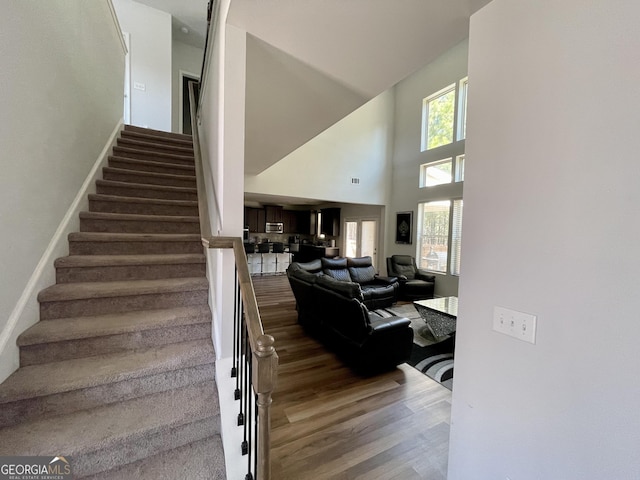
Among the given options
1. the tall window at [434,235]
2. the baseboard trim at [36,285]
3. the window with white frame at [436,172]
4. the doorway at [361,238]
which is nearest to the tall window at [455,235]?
the tall window at [434,235]

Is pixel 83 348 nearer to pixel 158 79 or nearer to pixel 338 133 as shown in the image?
pixel 158 79

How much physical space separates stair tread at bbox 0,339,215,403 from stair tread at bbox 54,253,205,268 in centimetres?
71

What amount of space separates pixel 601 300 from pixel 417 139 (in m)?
7.09

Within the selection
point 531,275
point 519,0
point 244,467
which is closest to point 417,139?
point 519,0

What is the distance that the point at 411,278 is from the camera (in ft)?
21.2

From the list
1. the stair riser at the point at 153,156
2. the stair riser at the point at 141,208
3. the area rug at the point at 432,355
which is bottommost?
the area rug at the point at 432,355

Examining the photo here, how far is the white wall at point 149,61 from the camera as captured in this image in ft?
17.3

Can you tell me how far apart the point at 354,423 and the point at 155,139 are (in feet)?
14.6

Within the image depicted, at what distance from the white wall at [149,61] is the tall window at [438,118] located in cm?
618

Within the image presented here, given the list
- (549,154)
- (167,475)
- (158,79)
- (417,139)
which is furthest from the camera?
(417,139)

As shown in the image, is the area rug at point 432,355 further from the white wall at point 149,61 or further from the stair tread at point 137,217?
the white wall at point 149,61

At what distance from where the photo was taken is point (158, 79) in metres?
5.47

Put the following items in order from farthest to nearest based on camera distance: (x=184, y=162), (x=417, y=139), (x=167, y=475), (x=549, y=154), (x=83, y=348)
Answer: (x=417, y=139) < (x=184, y=162) < (x=83, y=348) < (x=167, y=475) < (x=549, y=154)

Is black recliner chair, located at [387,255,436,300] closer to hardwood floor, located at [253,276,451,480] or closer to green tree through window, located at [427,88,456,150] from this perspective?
green tree through window, located at [427,88,456,150]
